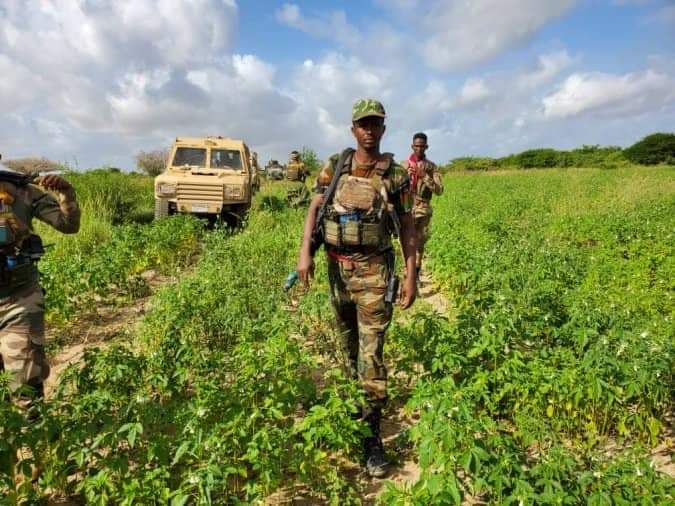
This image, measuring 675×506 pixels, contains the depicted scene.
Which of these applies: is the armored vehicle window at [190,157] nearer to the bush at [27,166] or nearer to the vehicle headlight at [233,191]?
the vehicle headlight at [233,191]

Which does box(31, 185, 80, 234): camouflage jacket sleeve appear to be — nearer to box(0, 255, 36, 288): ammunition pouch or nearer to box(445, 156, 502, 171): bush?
box(0, 255, 36, 288): ammunition pouch

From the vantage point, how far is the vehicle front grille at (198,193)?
384 inches

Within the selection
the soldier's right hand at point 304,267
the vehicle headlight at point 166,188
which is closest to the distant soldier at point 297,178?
the vehicle headlight at point 166,188

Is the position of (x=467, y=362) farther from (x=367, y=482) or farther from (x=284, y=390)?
(x=284, y=390)

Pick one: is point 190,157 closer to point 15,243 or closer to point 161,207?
point 161,207

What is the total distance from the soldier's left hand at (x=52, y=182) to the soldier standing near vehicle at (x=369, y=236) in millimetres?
1527

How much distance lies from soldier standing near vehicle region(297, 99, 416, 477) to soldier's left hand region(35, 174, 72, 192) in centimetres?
153

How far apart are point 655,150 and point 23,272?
161 feet

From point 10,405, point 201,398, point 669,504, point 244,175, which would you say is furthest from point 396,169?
point 244,175

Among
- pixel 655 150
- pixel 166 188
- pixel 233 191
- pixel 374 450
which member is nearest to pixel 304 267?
pixel 374 450

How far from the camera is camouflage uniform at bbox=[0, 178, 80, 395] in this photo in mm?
2576

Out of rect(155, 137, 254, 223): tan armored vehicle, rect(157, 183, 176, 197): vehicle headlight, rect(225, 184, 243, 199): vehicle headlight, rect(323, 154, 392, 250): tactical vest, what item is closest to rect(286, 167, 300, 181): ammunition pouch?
rect(155, 137, 254, 223): tan armored vehicle

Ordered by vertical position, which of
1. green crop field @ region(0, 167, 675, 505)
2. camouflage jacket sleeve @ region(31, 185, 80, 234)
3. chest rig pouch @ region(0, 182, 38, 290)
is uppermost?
camouflage jacket sleeve @ region(31, 185, 80, 234)

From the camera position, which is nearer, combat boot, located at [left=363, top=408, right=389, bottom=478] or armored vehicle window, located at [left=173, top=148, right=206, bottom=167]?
combat boot, located at [left=363, top=408, right=389, bottom=478]
